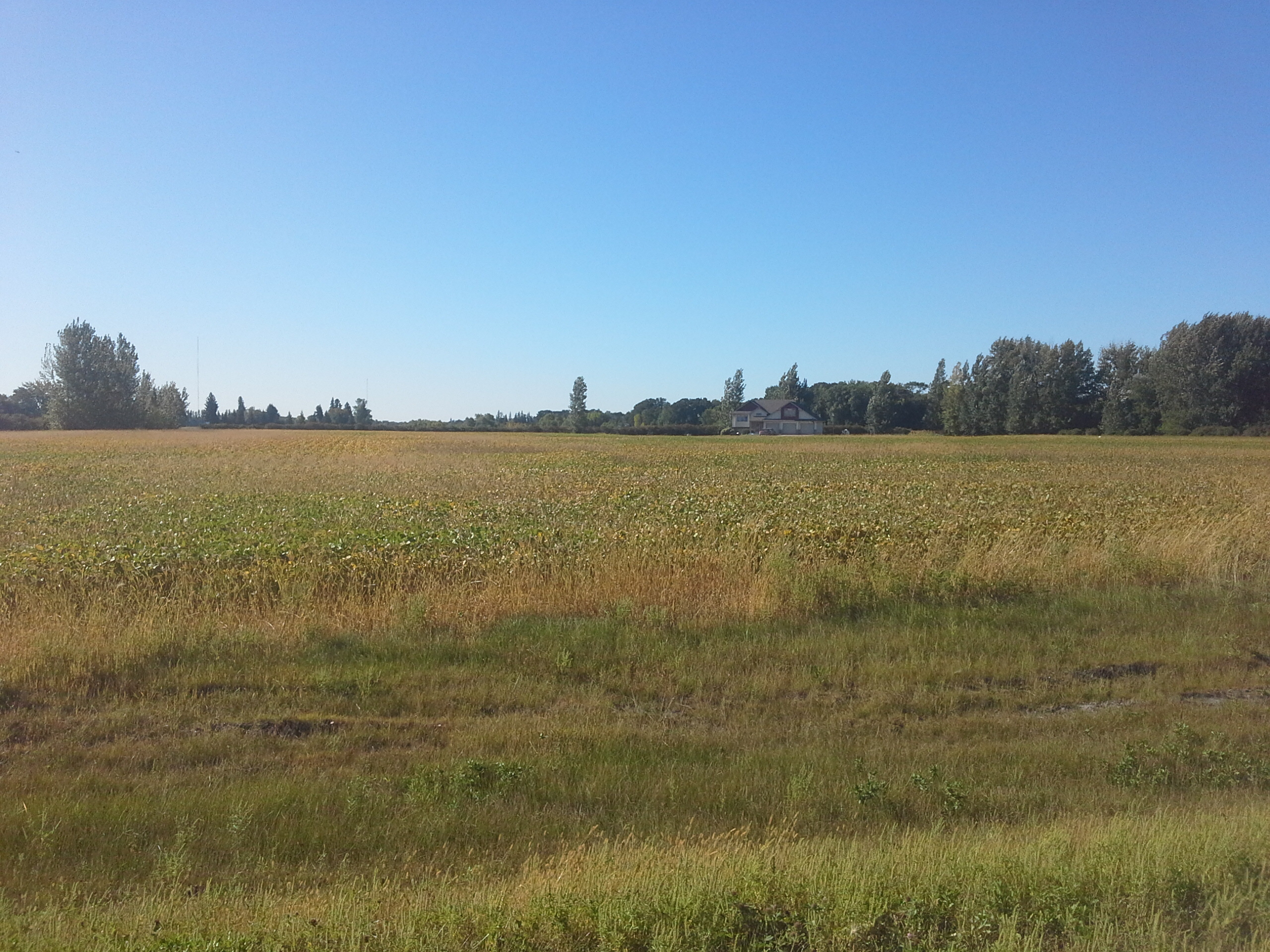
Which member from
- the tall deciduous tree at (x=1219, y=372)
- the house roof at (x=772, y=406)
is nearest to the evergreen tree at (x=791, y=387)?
the house roof at (x=772, y=406)

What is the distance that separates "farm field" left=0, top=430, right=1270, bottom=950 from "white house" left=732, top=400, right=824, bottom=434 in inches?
4795

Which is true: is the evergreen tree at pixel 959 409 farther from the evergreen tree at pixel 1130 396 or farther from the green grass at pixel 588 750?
the green grass at pixel 588 750

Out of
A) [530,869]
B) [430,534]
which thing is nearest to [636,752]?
[530,869]

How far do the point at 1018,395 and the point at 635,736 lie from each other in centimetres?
10744

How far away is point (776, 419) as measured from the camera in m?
139

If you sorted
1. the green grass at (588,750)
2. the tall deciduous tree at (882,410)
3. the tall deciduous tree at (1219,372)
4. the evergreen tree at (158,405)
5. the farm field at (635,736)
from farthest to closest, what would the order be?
the tall deciduous tree at (882,410), the evergreen tree at (158,405), the tall deciduous tree at (1219,372), the green grass at (588,750), the farm field at (635,736)

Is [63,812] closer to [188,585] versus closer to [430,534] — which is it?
[188,585]

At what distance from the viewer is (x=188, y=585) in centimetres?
1027

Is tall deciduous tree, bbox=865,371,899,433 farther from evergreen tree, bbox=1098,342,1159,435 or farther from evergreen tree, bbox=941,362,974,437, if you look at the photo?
evergreen tree, bbox=1098,342,1159,435

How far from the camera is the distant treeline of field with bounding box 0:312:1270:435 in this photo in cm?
8350

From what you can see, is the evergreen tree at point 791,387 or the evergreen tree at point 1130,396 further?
the evergreen tree at point 791,387

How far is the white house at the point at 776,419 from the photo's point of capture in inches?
5364

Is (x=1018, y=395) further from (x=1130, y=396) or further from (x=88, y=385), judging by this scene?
(x=88, y=385)

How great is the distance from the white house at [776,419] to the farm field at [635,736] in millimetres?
121782
